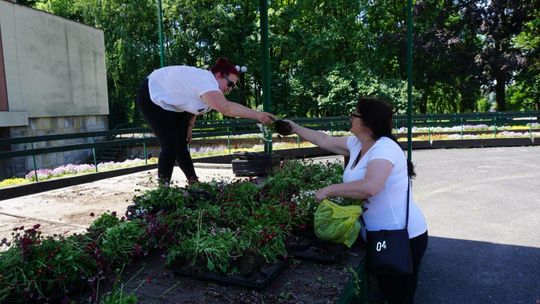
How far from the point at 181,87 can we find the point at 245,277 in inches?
77.2

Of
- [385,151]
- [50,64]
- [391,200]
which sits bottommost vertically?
[391,200]

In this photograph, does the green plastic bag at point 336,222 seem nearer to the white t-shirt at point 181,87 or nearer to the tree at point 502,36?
the white t-shirt at point 181,87

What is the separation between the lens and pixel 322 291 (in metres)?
2.15

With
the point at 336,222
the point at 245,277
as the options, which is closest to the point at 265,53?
the point at 336,222

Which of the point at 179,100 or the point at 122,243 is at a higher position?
the point at 179,100

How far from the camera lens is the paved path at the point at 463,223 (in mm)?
3611

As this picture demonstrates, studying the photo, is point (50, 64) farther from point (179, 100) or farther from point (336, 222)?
point (336, 222)

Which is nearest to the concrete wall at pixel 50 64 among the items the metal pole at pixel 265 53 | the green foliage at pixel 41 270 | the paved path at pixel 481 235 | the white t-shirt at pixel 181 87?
the metal pole at pixel 265 53

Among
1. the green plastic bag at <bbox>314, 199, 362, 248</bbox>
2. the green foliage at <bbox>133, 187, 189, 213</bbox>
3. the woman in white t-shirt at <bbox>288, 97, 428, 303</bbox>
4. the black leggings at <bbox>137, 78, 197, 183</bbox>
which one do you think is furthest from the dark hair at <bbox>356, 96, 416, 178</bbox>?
the black leggings at <bbox>137, 78, 197, 183</bbox>

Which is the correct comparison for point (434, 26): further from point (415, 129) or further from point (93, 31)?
point (93, 31)

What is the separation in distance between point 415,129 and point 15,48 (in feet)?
55.1

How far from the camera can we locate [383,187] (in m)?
2.69

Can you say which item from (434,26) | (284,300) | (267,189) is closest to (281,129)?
(267,189)

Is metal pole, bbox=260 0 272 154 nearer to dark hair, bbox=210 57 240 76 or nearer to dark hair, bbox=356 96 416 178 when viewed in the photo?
dark hair, bbox=210 57 240 76
